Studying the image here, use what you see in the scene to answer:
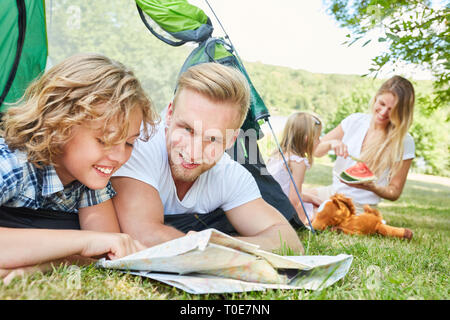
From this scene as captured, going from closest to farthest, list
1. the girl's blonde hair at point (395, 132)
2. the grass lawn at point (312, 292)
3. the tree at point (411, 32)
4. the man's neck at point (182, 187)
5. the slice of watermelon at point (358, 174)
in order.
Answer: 1. the grass lawn at point (312, 292)
2. the man's neck at point (182, 187)
3. the tree at point (411, 32)
4. the slice of watermelon at point (358, 174)
5. the girl's blonde hair at point (395, 132)

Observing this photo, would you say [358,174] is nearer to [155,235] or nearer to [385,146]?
[385,146]

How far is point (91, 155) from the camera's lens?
1.52 metres

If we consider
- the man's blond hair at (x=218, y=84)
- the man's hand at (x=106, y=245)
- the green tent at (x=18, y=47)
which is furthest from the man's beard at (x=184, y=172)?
the green tent at (x=18, y=47)

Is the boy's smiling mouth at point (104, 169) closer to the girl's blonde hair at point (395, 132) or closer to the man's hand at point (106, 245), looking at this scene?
the man's hand at point (106, 245)

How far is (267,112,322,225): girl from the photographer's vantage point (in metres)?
3.52

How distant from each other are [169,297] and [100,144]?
0.63 metres

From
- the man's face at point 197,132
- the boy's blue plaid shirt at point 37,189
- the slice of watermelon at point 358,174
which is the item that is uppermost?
the man's face at point 197,132

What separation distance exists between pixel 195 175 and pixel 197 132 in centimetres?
24

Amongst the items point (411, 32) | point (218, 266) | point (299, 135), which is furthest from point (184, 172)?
point (411, 32)

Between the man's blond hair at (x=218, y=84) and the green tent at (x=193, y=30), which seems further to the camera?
the green tent at (x=193, y=30)

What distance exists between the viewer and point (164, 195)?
208 centimetres

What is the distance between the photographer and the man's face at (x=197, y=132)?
1857 mm

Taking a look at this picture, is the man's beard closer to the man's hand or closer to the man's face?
the man's face

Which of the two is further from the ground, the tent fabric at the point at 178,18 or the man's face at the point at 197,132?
the tent fabric at the point at 178,18
